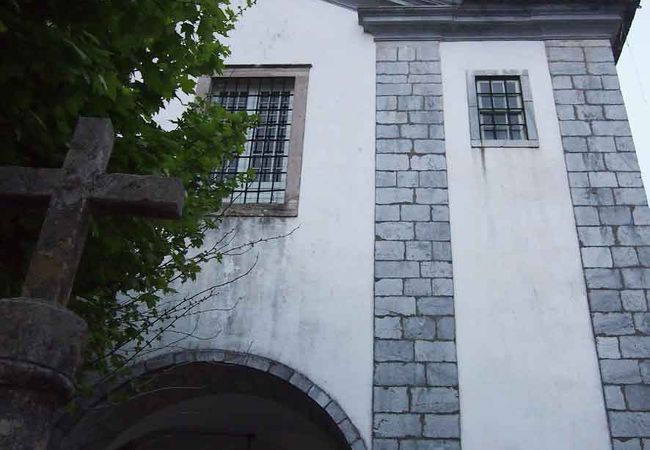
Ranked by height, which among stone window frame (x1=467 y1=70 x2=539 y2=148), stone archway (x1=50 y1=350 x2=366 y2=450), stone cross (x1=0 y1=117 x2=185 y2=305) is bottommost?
stone cross (x1=0 y1=117 x2=185 y2=305)

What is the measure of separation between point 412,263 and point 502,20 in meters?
3.10

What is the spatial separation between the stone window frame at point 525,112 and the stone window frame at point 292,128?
1.70 metres

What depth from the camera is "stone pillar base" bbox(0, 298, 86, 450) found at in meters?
2.27

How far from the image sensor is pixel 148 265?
15.3ft

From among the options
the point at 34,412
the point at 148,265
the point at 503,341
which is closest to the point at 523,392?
the point at 503,341

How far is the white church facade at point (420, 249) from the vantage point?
5715 millimetres

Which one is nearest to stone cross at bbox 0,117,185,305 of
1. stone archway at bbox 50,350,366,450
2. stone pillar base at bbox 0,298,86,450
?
stone pillar base at bbox 0,298,86,450

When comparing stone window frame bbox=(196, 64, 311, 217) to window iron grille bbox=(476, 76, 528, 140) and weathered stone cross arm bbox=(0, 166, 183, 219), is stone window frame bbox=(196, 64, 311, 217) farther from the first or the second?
weathered stone cross arm bbox=(0, 166, 183, 219)

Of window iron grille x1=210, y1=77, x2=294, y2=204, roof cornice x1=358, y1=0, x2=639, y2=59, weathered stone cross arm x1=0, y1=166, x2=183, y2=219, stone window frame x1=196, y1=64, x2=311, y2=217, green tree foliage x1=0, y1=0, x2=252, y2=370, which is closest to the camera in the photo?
weathered stone cross arm x1=0, y1=166, x2=183, y2=219

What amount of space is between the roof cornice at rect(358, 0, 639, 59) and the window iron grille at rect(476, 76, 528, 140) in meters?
0.58

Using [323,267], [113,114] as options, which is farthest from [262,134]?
[113,114]

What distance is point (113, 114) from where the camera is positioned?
4020 mm

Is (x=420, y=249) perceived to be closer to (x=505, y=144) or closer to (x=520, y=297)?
(x=520, y=297)

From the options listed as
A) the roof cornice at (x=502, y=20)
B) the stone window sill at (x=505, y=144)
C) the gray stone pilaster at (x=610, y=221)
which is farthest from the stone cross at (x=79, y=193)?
the roof cornice at (x=502, y=20)
